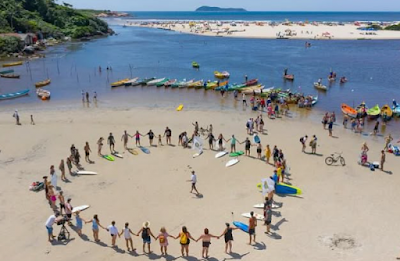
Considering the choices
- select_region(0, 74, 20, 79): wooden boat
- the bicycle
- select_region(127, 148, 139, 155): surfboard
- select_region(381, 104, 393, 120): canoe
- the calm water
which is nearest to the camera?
the bicycle

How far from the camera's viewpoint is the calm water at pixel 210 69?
132 feet

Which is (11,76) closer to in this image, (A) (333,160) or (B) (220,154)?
(B) (220,154)

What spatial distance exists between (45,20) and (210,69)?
2894 inches

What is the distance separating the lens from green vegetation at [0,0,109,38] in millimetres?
87312

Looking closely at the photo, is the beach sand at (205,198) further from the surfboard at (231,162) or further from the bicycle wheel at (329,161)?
the bicycle wheel at (329,161)

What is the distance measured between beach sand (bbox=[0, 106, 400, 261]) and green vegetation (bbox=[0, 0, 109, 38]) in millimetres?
69119

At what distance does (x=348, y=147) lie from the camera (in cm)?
2597

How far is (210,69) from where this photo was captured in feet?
195

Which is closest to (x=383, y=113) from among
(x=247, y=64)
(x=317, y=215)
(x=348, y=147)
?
(x=348, y=147)

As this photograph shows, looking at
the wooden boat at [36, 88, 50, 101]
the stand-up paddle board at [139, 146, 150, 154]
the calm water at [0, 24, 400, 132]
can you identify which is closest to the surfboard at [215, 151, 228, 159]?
the stand-up paddle board at [139, 146, 150, 154]

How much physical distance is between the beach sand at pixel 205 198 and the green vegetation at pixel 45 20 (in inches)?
2721

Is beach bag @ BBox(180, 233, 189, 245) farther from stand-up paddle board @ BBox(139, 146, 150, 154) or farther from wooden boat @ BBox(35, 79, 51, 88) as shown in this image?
wooden boat @ BBox(35, 79, 51, 88)

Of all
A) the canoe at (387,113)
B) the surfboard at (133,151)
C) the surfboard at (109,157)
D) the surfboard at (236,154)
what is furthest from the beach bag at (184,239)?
the canoe at (387,113)

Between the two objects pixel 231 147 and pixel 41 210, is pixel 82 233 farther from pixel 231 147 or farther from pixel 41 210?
pixel 231 147
